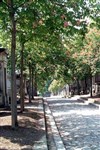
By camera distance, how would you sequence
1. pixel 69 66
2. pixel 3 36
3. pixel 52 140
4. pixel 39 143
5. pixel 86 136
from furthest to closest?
pixel 69 66 → pixel 3 36 → pixel 86 136 → pixel 52 140 → pixel 39 143

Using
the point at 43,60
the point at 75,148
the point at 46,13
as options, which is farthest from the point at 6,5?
the point at 43,60

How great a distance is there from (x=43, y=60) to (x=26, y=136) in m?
20.6

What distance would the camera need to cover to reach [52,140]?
12156 mm

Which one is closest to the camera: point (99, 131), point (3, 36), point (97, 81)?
point (99, 131)

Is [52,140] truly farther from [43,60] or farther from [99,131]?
[43,60]

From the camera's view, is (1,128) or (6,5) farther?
(1,128)

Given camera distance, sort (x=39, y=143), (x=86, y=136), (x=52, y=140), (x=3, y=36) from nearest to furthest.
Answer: (x=39, y=143) < (x=52, y=140) < (x=86, y=136) < (x=3, y=36)

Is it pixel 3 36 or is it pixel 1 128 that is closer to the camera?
pixel 1 128

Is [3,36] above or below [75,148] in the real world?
above

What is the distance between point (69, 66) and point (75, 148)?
112 feet

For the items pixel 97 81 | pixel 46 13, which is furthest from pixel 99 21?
pixel 97 81

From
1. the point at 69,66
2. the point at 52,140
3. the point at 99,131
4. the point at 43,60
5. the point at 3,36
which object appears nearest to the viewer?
the point at 52,140

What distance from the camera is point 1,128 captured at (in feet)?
44.6

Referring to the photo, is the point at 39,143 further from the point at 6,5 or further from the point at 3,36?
the point at 3,36
